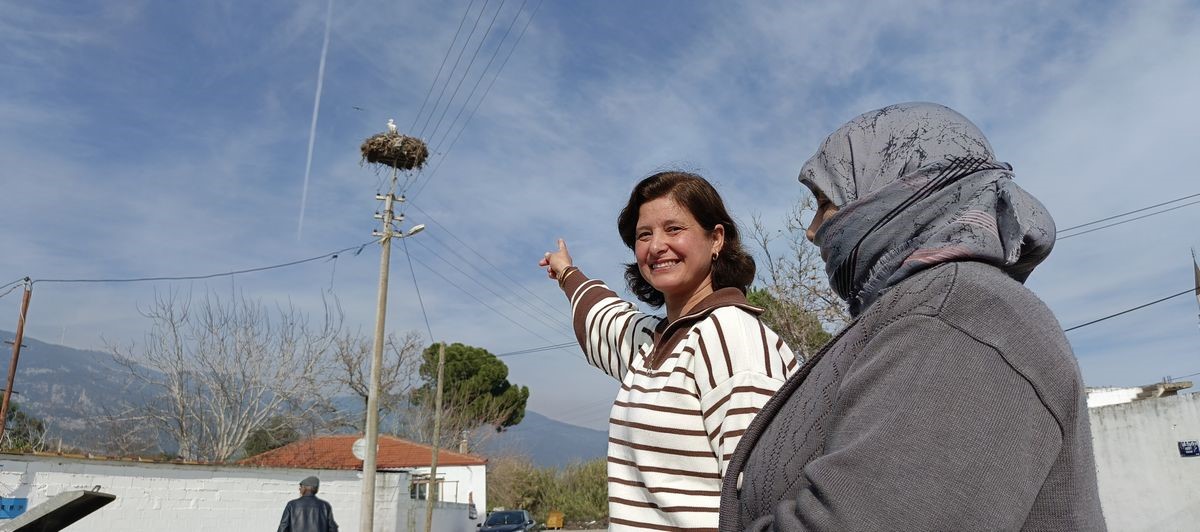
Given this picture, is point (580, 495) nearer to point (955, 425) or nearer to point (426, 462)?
point (426, 462)

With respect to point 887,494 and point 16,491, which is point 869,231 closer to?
point 887,494

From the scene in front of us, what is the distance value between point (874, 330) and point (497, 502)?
4026cm

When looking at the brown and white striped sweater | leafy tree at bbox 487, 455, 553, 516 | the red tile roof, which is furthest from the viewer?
leafy tree at bbox 487, 455, 553, 516

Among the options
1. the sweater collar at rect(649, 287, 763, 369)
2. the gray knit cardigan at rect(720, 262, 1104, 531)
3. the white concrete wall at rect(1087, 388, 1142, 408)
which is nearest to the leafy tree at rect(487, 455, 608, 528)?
the white concrete wall at rect(1087, 388, 1142, 408)

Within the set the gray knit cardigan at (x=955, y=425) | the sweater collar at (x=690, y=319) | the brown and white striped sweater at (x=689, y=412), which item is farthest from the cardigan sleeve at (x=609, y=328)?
the gray knit cardigan at (x=955, y=425)

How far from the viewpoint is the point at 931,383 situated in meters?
0.92

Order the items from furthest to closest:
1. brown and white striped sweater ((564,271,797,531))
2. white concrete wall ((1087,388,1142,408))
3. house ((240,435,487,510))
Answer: house ((240,435,487,510)) → white concrete wall ((1087,388,1142,408)) → brown and white striped sweater ((564,271,797,531))

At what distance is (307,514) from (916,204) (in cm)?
1019

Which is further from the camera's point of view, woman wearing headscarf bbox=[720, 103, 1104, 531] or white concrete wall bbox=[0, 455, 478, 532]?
white concrete wall bbox=[0, 455, 478, 532]

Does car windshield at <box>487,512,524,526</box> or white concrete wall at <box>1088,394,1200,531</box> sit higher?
white concrete wall at <box>1088,394,1200,531</box>

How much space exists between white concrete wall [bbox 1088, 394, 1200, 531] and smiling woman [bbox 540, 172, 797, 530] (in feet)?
44.8

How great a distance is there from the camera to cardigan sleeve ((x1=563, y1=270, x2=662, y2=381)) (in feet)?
7.38

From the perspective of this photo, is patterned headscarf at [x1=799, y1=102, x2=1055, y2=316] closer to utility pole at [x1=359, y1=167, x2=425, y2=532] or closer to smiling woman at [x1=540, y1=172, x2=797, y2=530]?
smiling woman at [x1=540, y1=172, x2=797, y2=530]

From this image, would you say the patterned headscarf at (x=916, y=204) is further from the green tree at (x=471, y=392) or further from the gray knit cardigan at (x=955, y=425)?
the green tree at (x=471, y=392)
